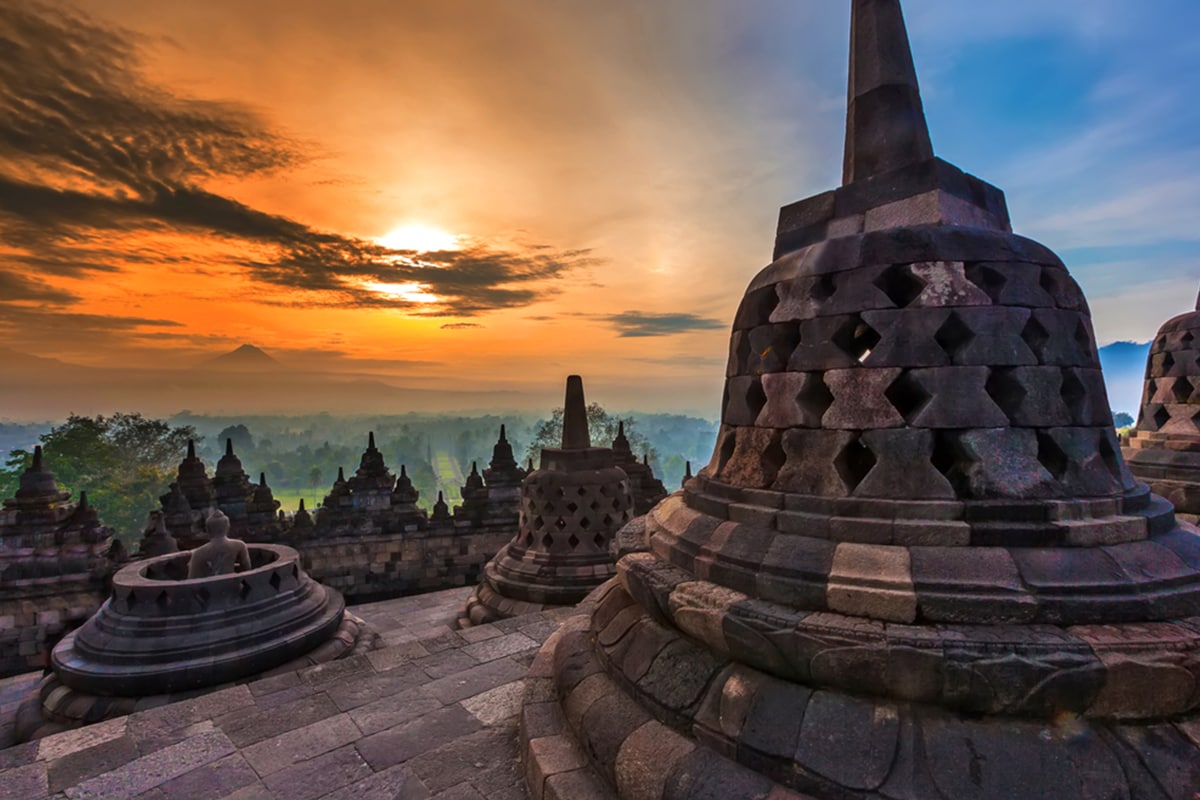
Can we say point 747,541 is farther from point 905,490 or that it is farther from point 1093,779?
point 1093,779

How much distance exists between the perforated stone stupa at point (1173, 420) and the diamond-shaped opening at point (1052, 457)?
6515 millimetres

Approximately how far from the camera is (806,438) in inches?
112

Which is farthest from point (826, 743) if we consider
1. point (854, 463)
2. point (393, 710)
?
point (393, 710)

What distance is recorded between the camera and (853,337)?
290cm

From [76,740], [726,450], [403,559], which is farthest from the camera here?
[403,559]

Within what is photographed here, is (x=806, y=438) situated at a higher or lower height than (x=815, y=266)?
lower

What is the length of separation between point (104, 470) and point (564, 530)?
136 ft

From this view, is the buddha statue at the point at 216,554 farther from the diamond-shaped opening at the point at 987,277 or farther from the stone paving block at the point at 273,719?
the diamond-shaped opening at the point at 987,277

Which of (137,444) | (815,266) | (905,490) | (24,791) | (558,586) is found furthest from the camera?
(137,444)

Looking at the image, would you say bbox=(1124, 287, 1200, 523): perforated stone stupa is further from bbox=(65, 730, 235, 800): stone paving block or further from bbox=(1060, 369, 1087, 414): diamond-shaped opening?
bbox=(65, 730, 235, 800): stone paving block

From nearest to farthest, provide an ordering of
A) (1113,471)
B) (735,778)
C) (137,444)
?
(735,778) < (1113,471) < (137,444)

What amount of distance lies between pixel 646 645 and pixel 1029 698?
1598 millimetres

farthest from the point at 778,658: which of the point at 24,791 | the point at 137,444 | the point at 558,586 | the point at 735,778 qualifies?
the point at 137,444

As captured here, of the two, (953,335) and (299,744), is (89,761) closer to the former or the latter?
(299,744)
